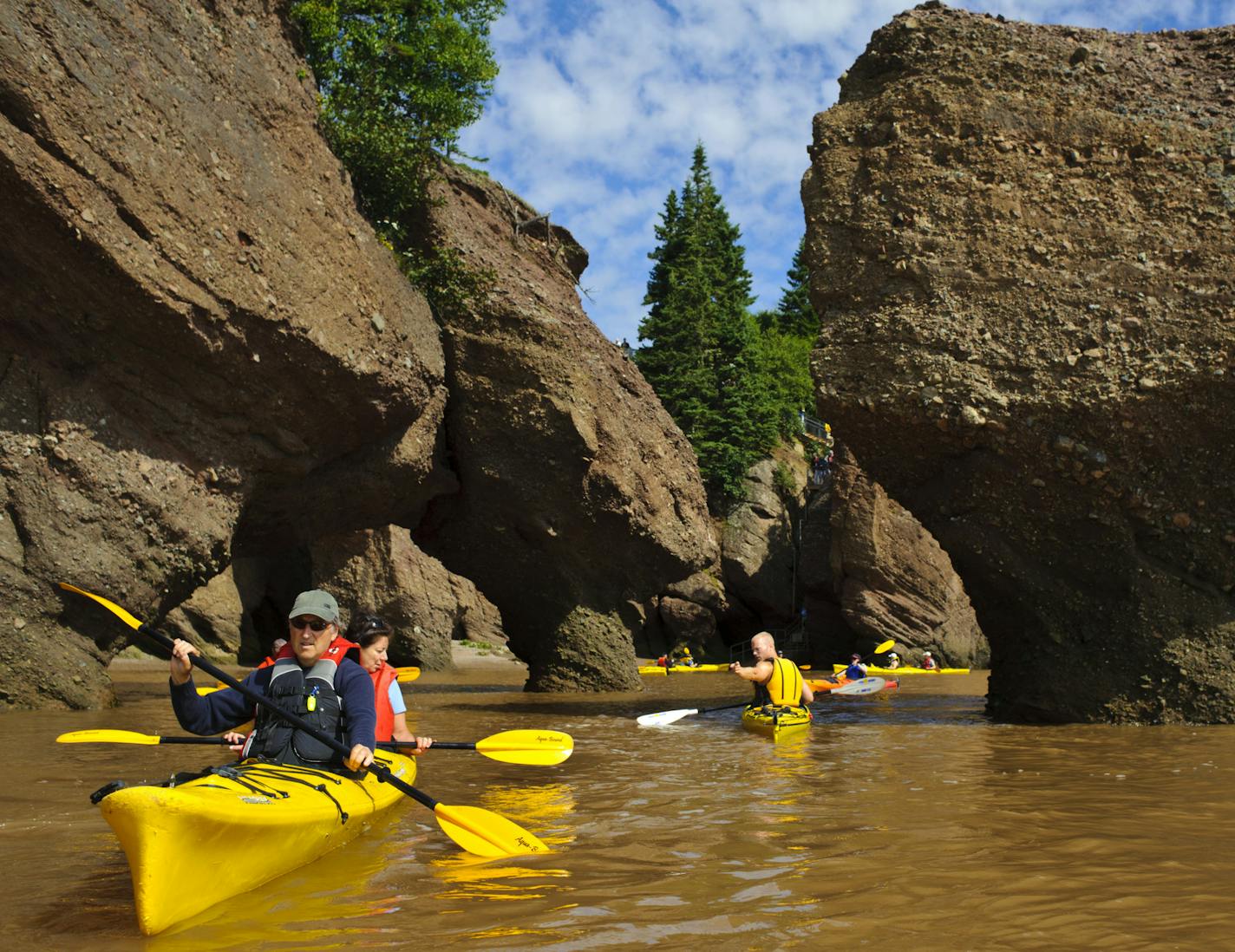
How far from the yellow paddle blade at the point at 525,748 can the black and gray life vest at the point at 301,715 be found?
1.28 m

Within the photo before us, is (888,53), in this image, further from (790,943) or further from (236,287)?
(790,943)

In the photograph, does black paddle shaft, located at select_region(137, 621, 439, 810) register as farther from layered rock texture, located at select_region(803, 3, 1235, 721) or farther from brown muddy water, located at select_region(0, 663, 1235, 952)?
layered rock texture, located at select_region(803, 3, 1235, 721)

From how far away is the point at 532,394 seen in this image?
15.5m

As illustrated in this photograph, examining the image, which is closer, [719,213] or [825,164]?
[825,164]

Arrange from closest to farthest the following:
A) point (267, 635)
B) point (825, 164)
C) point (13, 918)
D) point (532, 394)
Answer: point (13, 918), point (825, 164), point (532, 394), point (267, 635)

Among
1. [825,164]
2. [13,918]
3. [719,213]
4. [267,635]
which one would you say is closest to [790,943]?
[13,918]

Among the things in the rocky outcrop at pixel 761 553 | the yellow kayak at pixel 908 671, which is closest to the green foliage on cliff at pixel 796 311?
the rocky outcrop at pixel 761 553

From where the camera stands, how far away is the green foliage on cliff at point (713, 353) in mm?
38719

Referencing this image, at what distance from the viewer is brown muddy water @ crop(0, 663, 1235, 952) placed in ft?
12.6

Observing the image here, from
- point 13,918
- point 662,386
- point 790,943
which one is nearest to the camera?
point 790,943

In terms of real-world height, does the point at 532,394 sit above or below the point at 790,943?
above

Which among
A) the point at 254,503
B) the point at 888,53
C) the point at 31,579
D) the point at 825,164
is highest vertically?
the point at 888,53

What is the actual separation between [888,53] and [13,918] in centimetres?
1214

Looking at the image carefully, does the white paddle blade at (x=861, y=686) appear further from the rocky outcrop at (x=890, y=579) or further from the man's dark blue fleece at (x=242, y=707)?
the rocky outcrop at (x=890, y=579)
